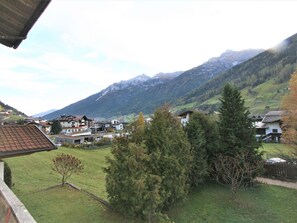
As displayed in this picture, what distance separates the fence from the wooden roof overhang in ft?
68.6

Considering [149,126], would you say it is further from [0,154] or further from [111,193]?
[0,154]

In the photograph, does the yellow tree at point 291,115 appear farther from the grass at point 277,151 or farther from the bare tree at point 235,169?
the bare tree at point 235,169

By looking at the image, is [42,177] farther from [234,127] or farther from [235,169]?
[234,127]

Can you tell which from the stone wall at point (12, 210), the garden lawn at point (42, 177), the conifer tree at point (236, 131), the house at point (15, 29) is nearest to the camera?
the stone wall at point (12, 210)

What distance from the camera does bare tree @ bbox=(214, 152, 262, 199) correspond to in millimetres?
15508

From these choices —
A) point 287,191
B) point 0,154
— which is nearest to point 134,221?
point 0,154

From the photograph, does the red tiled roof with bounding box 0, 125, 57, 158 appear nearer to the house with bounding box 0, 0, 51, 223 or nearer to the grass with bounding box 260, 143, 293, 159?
the house with bounding box 0, 0, 51, 223

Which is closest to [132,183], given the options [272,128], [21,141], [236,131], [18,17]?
[21,141]

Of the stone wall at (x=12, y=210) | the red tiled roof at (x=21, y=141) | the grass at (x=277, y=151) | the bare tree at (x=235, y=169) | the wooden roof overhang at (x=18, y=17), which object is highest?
the wooden roof overhang at (x=18, y=17)

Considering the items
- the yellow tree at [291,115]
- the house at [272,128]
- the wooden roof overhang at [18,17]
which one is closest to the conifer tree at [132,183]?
the wooden roof overhang at [18,17]

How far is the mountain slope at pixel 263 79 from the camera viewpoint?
11775cm

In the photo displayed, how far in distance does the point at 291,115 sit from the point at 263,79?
127558 millimetres

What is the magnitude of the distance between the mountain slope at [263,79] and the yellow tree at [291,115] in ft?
264

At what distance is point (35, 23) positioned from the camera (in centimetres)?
345
